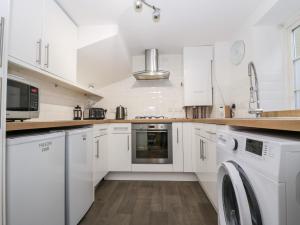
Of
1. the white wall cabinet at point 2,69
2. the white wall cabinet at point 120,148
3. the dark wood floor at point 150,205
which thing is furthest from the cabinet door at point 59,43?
the dark wood floor at point 150,205

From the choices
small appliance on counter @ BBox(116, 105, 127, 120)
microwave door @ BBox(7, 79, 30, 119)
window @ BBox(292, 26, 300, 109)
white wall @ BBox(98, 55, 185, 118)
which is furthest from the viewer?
white wall @ BBox(98, 55, 185, 118)

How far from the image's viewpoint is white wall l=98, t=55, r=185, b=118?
342 cm

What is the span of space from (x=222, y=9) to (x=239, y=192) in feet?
6.83

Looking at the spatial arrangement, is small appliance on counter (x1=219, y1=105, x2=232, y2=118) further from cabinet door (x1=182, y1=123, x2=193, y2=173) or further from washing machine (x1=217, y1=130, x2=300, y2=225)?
washing machine (x1=217, y1=130, x2=300, y2=225)

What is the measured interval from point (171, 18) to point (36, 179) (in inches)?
86.1

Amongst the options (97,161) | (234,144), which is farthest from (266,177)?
(97,161)

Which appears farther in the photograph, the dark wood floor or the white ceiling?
the white ceiling

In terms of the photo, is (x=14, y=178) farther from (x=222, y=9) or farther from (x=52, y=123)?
(x=222, y=9)

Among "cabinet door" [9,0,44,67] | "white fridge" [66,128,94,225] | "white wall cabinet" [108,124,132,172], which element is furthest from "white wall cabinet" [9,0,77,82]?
"white wall cabinet" [108,124,132,172]

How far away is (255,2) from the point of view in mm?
1969

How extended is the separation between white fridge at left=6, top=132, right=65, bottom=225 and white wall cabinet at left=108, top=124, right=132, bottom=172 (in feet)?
4.59

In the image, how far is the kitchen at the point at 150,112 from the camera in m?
0.78

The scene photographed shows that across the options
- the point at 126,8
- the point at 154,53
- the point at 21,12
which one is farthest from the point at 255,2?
the point at 21,12

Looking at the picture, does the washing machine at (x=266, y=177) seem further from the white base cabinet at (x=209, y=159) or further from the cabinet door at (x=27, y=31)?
the cabinet door at (x=27, y=31)
